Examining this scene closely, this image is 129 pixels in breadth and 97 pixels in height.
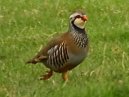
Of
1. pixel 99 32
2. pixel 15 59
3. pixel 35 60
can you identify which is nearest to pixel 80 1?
pixel 99 32

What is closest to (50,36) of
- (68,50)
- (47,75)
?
(47,75)

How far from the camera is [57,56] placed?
827cm

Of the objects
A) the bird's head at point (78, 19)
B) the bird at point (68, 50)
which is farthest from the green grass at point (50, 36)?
the bird's head at point (78, 19)

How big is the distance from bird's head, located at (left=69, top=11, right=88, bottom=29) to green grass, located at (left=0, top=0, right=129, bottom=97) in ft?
2.10

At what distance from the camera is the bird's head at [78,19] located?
8.16 metres

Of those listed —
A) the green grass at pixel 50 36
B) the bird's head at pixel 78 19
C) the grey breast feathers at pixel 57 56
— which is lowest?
the green grass at pixel 50 36

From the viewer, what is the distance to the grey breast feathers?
816 centimetres

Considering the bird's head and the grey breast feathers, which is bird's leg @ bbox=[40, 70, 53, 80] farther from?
the bird's head

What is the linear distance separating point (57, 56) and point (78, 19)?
0.52 m

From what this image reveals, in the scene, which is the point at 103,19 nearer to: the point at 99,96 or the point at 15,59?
the point at 15,59

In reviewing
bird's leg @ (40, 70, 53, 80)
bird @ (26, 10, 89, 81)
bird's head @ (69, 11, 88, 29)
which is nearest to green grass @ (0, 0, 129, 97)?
bird's leg @ (40, 70, 53, 80)

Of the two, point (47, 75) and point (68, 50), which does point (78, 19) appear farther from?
point (47, 75)

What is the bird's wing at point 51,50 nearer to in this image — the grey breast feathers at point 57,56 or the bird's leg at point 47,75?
the grey breast feathers at point 57,56

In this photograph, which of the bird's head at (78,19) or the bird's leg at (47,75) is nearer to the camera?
the bird's head at (78,19)
